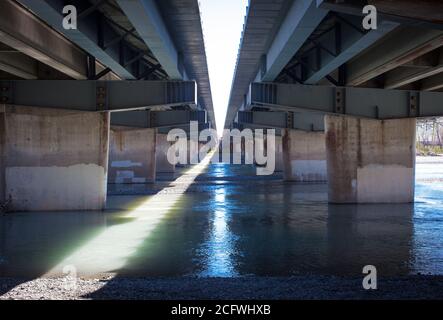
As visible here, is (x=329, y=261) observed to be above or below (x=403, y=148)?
below

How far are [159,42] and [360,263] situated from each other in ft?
22.8

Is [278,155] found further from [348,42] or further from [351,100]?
[348,42]

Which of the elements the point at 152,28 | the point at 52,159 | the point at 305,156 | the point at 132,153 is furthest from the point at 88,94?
the point at 305,156

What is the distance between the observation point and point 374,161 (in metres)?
19.3

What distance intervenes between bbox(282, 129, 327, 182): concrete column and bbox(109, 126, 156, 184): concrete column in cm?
916

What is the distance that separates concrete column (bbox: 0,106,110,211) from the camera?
16844 mm

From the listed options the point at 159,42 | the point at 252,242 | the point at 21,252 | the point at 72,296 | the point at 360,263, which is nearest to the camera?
the point at 72,296

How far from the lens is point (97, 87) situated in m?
17.2

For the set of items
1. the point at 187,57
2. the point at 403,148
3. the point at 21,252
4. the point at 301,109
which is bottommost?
the point at 21,252

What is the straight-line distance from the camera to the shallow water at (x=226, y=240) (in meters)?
8.99

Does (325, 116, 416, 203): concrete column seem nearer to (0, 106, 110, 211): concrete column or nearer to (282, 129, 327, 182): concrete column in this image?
(0, 106, 110, 211): concrete column

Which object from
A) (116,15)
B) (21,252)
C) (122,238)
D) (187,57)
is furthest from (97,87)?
(21,252)
